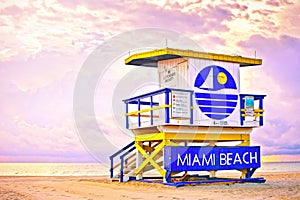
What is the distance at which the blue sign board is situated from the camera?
1747cm

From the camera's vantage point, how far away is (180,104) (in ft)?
58.8

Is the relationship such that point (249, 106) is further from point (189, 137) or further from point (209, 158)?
point (189, 137)

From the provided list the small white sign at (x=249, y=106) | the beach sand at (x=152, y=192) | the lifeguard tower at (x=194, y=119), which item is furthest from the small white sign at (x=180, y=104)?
the small white sign at (x=249, y=106)

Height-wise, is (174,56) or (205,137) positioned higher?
(174,56)

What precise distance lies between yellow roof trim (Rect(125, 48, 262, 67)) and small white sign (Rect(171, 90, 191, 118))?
5.16 feet

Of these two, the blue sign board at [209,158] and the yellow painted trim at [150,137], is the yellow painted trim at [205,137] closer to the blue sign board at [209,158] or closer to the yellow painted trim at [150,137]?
the yellow painted trim at [150,137]

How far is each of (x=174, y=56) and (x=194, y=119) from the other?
242 cm

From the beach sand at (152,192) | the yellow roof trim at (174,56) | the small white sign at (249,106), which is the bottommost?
the beach sand at (152,192)

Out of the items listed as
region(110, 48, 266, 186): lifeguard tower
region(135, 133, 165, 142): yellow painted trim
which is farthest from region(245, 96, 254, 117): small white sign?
region(135, 133, 165, 142): yellow painted trim

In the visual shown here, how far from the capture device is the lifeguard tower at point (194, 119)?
17828 millimetres

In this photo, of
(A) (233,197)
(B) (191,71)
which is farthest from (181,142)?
(A) (233,197)

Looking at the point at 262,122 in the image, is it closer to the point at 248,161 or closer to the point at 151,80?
the point at 248,161

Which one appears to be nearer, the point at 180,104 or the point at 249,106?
the point at 180,104

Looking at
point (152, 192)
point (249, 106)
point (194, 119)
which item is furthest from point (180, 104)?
point (152, 192)
